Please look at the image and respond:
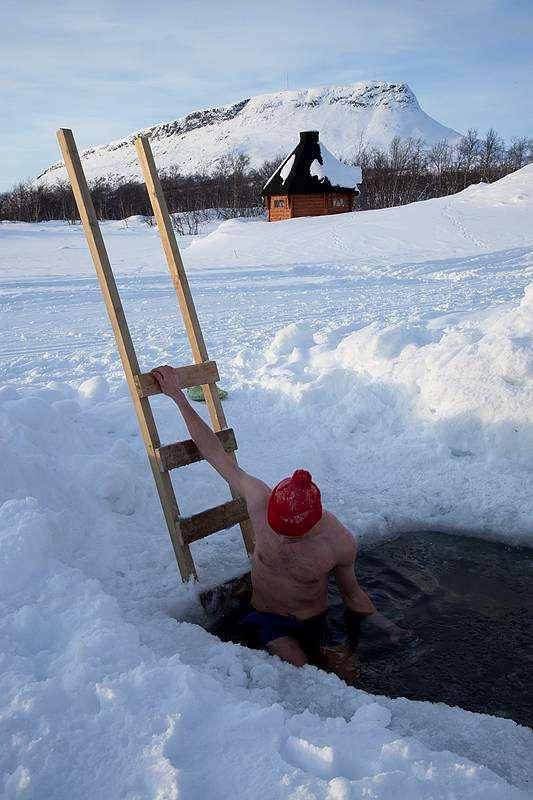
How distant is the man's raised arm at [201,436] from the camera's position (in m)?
3.68

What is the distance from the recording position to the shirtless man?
10.2ft

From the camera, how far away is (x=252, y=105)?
116562 millimetres

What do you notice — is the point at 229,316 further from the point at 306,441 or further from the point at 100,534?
the point at 100,534

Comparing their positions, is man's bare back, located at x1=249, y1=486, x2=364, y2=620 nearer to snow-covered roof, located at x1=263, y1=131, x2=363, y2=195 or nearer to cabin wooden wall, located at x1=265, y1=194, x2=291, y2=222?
snow-covered roof, located at x1=263, y1=131, x2=363, y2=195

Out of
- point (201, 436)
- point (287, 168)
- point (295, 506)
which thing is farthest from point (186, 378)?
point (287, 168)

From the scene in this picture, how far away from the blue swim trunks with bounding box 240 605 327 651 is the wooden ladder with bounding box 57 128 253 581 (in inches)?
20.3

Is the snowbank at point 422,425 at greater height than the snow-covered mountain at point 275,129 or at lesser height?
lesser

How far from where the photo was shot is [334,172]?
3247 centimetres

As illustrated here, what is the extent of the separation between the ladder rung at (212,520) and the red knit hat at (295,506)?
84cm

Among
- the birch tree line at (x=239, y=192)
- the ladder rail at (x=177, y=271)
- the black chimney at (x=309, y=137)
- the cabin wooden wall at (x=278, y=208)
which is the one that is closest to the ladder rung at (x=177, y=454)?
the ladder rail at (x=177, y=271)

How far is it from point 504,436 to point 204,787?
13.3ft

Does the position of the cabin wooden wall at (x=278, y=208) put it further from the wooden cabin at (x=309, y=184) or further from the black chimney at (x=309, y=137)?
the black chimney at (x=309, y=137)

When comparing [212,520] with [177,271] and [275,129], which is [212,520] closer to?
[177,271]

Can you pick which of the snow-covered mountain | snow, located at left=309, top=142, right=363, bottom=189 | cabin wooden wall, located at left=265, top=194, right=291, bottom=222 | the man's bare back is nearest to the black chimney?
snow, located at left=309, top=142, right=363, bottom=189
